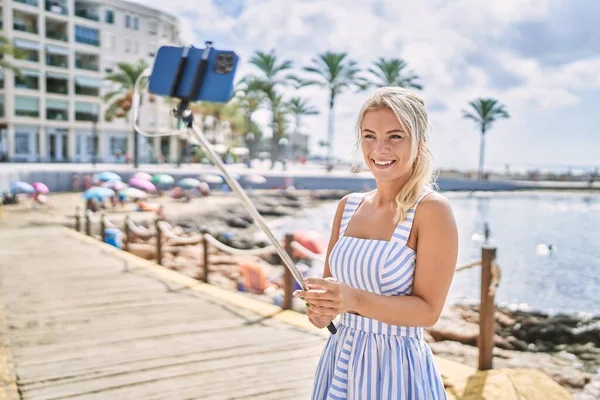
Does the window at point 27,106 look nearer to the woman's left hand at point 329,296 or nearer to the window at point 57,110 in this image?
the window at point 57,110

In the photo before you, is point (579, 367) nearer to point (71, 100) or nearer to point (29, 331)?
point (29, 331)

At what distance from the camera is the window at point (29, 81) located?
1667 inches

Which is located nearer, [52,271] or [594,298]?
[52,271]

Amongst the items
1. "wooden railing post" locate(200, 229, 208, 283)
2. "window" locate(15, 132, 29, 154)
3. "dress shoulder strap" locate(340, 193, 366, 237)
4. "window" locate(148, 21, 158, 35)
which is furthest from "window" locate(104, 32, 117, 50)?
"dress shoulder strap" locate(340, 193, 366, 237)

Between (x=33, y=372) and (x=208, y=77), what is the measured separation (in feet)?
10.1

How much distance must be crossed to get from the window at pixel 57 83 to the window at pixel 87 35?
3.81m

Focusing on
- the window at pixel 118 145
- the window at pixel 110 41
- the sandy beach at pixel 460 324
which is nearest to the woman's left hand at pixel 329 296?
the sandy beach at pixel 460 324

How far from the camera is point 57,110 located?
45.2 m

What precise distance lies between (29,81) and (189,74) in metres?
47.1

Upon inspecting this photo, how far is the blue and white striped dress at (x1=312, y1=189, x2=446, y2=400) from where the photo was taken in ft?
5.14

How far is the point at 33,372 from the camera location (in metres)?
3.88

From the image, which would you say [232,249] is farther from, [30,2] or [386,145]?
[30,2]

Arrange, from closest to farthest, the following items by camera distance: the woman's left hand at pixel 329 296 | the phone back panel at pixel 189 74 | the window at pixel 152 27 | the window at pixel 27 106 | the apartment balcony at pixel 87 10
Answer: the woman's left hand at pixel 329 296 < the phone back panel at pixel 189 74 < the window at pixel 27 106 < the apartment balcony at pixel 87 10 < the window at pixel 152 27

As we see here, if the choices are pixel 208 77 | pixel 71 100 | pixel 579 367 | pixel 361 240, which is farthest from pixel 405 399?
pixel 71 100
